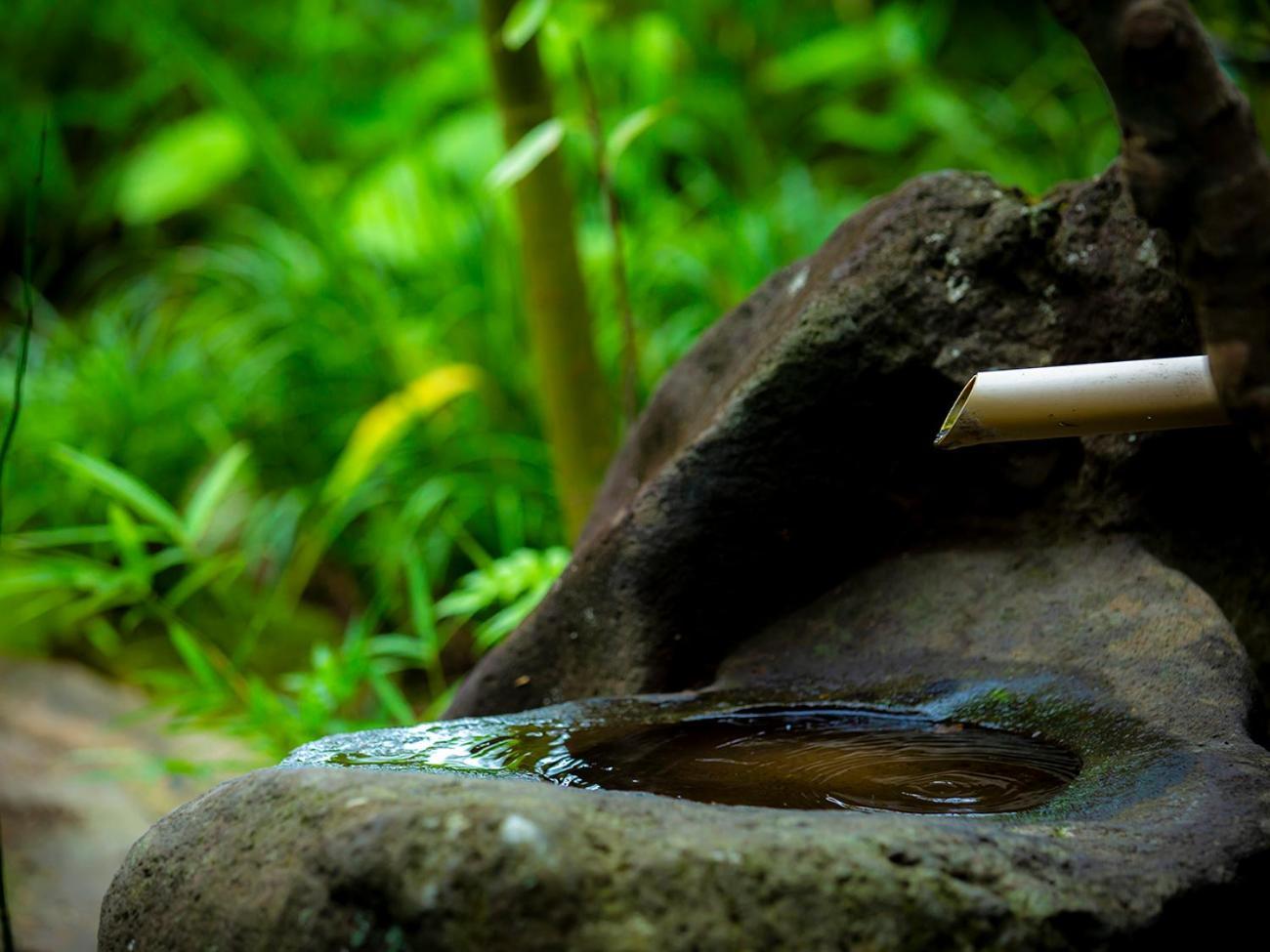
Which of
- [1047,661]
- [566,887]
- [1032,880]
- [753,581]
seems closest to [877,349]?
[753,581]

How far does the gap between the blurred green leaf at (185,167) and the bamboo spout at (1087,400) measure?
4375 millimetres

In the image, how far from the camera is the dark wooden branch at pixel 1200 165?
3.18 ft

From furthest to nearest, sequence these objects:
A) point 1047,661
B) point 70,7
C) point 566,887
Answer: point 70,7
point 1047,661
point 566,887

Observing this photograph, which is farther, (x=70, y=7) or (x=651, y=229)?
(x=70, y=7)

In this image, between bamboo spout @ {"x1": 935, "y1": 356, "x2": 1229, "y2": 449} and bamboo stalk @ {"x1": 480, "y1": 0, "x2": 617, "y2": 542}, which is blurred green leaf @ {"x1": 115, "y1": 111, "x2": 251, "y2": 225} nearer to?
bamboo stalk @ {"x1": 480, "y1": 0, "x2": 617, "y2": 542}

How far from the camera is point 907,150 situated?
5.23 m

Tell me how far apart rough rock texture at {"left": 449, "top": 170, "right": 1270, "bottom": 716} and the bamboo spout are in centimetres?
59

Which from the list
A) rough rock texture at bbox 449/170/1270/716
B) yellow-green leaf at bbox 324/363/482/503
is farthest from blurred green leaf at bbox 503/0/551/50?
yellow-green leaf at bbox 324/363/482/503

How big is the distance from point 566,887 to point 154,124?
20.7 feet

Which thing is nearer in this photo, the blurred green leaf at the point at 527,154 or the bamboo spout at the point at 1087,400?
the bamboo spout at the point at 1087,400

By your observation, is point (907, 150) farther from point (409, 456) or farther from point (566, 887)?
point (566, 887)

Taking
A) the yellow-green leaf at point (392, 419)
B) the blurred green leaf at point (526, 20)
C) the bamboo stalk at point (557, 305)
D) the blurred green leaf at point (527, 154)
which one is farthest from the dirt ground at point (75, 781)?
the blurred green leaf at point (526, 20)

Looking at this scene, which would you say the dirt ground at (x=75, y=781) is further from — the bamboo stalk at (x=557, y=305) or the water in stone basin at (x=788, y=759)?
the water in stone basin at (x=788, y=759)

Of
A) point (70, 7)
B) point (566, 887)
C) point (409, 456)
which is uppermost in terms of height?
point (70, 7)
